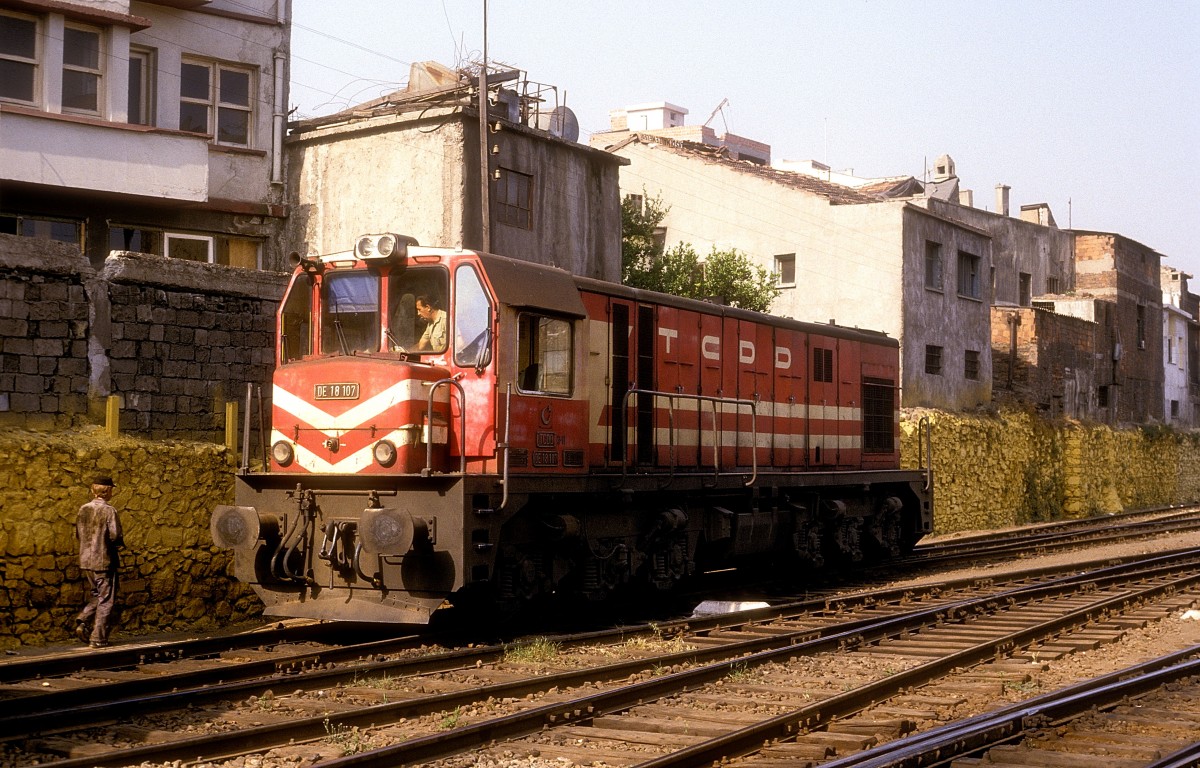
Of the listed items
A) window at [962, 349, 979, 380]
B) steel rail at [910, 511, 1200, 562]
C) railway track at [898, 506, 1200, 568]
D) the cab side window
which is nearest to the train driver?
the cab side window

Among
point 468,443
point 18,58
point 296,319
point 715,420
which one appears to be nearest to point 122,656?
point 468,443

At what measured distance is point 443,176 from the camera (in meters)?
21.0

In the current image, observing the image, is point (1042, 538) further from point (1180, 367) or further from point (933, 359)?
point (1180, 367)

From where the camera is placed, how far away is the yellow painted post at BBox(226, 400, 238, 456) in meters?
12.8

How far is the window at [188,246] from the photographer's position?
19.3 meters

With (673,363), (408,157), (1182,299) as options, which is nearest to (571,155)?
(408,157)

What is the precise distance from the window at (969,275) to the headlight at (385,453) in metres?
25.8

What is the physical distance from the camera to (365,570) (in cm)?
1022

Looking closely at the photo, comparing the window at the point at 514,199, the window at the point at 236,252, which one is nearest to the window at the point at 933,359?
the window at the point at 514,199

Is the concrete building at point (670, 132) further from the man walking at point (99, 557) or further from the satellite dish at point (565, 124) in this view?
the man walking at point (99, 557)

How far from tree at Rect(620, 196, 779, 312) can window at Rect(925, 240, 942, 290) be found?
4154 millimetres

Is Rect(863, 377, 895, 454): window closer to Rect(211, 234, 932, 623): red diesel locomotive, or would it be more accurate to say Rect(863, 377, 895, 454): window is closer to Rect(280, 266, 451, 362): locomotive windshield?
Rect(211, 234, 932, 623): red diesel locomotive

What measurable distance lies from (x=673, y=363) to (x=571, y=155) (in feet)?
36.7

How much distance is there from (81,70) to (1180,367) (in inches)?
1895
